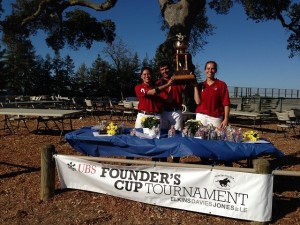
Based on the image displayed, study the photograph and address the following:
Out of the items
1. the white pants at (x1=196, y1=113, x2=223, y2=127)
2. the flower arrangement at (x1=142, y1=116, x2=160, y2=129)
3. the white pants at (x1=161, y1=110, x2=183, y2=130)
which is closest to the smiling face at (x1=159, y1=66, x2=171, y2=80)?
the white pants at (x1=161, y1=110, x2=183, y2=130)

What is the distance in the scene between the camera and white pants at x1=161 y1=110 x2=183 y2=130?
18.4 feet

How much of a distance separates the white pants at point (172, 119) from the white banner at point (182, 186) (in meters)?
1.14

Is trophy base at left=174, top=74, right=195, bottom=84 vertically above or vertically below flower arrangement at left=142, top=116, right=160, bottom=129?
above

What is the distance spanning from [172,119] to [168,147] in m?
0.87

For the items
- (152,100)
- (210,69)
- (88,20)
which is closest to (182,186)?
(152,100)

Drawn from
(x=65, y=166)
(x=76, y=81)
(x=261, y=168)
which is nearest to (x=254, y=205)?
(x=261, y=168)

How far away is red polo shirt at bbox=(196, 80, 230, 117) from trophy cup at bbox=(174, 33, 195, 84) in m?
0.33

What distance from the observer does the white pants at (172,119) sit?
5.60 meters

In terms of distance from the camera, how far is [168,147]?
15.9 feet

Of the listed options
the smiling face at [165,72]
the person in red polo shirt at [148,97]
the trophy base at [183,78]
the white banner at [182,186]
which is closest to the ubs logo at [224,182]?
the white banner at [182,186]

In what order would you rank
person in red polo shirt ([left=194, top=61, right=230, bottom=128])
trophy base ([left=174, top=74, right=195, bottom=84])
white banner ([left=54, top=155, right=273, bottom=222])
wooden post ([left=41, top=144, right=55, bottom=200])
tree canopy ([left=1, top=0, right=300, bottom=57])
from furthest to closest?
tree canopy ([left=1, top=0, right=300, bottom=57]) → person in red polo shirt ([left=194, top=61, right=230, bottom=128]) → wooden post ([left=41, top=144, right=55, bottom=200]) → trophy base ([left=174, top=74, right=195, bottom=84]) → white banner ([left=54, top=155, right=273, bottom=222])

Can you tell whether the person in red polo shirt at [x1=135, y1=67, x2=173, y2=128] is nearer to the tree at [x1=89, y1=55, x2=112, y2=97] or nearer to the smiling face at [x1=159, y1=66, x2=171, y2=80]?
the smiling face at [x1=159, y1=66, x2=171, y2=80]

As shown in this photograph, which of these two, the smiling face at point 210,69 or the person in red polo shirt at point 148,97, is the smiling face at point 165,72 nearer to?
the person in red polo shirt at point 148,97

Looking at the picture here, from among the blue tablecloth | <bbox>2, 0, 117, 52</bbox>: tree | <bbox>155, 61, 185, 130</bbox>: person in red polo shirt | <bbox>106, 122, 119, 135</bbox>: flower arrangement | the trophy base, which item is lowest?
the blue tablecloth
